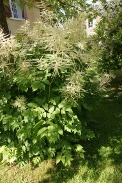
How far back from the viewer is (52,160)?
3.10 m

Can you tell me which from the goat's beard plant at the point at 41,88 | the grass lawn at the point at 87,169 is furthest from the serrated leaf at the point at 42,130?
the grass lawn at the point at 87,169

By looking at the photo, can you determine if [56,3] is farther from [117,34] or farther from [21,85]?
[21,85]

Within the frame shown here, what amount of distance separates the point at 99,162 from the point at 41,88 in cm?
154

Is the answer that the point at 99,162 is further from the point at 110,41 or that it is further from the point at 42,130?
the point at 110,41

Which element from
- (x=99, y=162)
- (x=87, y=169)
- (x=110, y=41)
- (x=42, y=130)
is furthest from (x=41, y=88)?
(x=110, y=41)

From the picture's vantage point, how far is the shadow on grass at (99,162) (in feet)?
8.83

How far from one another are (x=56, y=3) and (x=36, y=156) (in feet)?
12.9

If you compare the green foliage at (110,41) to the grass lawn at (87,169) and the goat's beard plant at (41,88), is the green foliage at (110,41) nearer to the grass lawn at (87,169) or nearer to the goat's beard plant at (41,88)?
the grass lawn at (87,169)

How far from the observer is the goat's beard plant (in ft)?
7.48

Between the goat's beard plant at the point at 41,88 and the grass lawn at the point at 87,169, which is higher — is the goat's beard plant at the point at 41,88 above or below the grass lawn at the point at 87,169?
above

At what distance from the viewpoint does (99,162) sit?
3.01m

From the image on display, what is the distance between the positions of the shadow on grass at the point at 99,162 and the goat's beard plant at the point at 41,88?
30 cm

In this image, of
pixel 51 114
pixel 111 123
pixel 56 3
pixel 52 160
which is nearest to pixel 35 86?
pixel 51 114

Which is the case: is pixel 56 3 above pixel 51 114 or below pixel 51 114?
above
